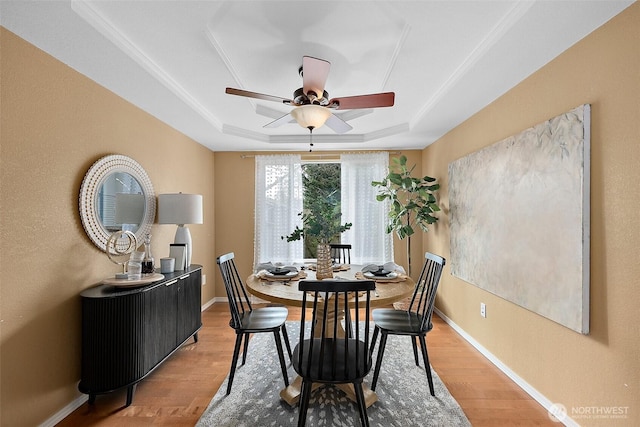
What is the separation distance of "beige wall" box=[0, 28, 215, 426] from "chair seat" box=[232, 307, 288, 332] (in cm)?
115

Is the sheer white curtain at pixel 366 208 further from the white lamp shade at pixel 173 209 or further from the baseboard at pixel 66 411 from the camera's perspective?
the baseboard at pixel 66 411

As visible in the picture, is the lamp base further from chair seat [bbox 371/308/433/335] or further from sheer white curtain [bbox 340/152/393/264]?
sheer white curtain [bbox 340/152/393/264]

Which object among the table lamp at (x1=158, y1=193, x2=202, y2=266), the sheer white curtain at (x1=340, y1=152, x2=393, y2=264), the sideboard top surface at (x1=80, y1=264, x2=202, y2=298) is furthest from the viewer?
the sheer white curtain at (x1=340, y1=152, x2=393, y2=264)

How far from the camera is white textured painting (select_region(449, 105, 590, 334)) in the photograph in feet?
5.82

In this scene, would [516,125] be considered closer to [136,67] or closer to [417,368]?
[417,368]

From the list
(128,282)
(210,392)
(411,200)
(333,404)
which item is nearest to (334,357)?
(333,404)

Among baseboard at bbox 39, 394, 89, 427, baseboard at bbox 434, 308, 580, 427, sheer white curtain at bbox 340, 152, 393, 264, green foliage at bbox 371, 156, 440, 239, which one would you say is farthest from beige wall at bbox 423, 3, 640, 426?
baseboard at bbox 39, 394, 89, 427

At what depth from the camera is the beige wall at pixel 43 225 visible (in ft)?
5.56

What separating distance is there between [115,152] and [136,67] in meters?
0.79

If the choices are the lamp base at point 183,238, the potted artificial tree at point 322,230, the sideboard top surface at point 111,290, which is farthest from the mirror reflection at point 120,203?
the potted artificial tree at point 322,230

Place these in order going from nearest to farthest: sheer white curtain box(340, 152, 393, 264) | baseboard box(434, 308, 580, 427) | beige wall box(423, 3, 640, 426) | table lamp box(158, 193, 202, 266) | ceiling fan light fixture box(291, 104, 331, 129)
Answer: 1. beige wall box(423, 3, 640, 426)
2. baseboard box(434, 308, 580, 427)
3. ceiling fan light fixture box(291, 104, 331, 129)
4. table lamp box(158, 193, 202, 266)
5. sheer white curtain box(340, 152, 393, 264)

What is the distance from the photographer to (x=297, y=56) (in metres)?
2.18

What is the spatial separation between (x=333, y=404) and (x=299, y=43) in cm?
250

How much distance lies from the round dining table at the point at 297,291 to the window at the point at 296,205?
203 cm
